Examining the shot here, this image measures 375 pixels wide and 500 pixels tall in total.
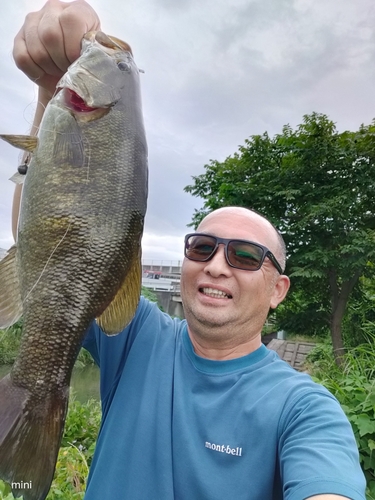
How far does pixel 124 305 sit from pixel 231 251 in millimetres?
608

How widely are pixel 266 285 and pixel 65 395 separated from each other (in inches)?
40.8

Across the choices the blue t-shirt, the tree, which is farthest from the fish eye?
the tree

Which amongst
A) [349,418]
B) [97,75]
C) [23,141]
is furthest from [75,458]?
[97,75]

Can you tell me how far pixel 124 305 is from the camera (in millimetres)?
1565

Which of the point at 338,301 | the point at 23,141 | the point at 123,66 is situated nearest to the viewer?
the point at 23,141

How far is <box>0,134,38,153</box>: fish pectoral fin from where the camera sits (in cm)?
159

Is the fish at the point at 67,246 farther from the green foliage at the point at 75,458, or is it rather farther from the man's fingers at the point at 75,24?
the green foliage at the point at 75,458

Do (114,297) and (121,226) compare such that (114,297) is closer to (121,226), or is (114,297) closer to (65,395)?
(121,226)

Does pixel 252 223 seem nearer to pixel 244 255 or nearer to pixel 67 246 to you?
pixel 244 255

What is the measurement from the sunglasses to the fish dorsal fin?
0.42 m

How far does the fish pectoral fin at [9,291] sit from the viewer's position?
1.47m

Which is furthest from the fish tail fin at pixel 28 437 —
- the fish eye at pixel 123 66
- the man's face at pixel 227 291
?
the fish eye at pixel 123 66

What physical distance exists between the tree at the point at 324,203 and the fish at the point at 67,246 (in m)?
11.2

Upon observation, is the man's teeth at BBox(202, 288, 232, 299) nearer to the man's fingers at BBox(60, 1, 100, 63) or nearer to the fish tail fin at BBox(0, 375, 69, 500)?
the fish tail fin at BBox(0, 375, 69, 500)
